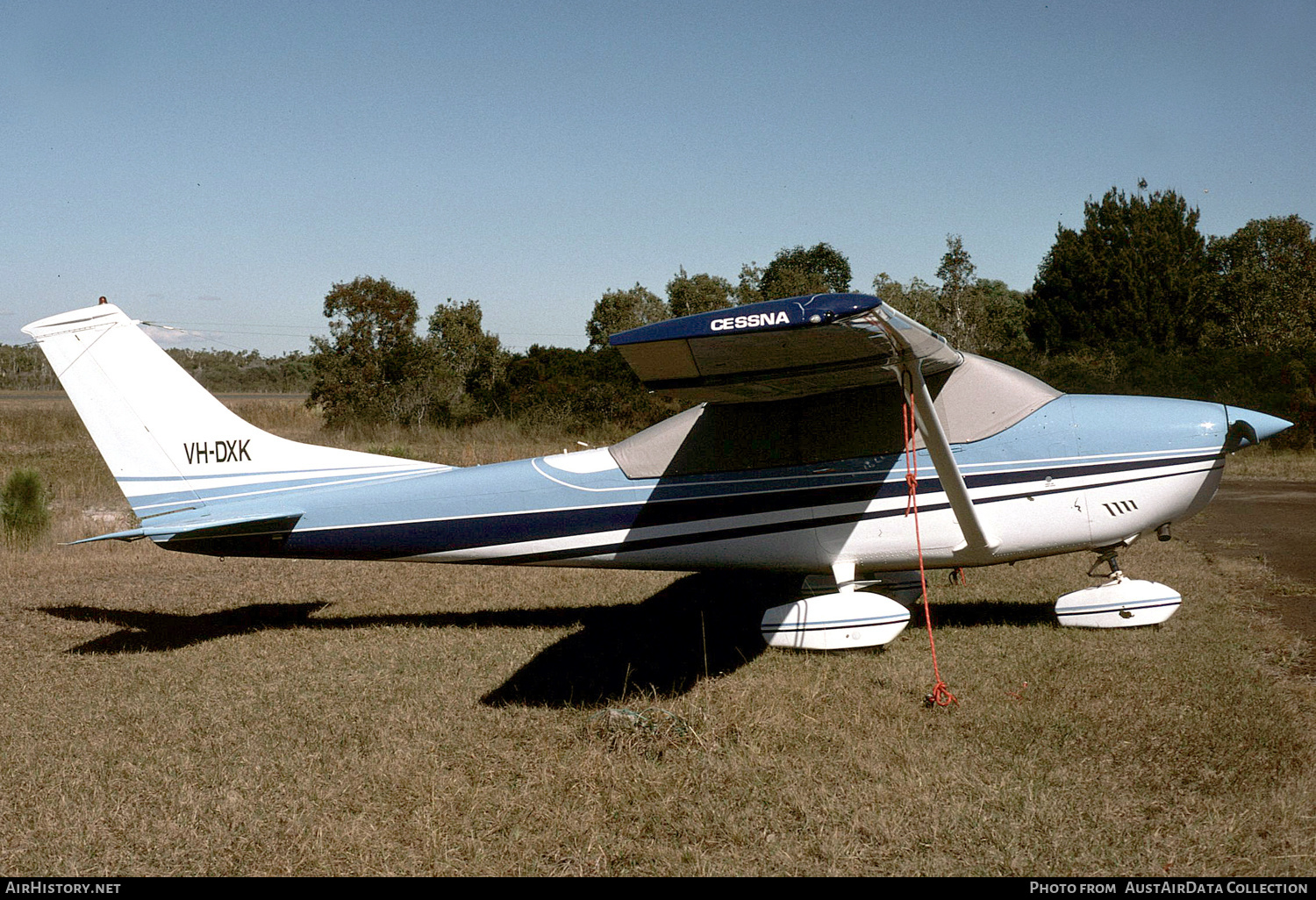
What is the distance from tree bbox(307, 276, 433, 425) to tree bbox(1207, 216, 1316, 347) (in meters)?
28.9

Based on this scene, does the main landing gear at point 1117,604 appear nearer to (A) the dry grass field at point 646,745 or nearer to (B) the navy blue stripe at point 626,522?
(A) the dry grass field at point 646,745

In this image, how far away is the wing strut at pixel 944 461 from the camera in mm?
5598

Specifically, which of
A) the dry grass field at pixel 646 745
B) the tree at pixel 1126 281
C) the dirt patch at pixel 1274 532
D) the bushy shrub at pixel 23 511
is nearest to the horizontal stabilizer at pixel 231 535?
the dry grass field at pixel 646 745

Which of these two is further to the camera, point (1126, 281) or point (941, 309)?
point (1126, 281)

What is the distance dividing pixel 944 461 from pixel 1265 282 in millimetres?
40666

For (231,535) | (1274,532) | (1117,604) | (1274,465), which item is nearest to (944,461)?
(1117,604)

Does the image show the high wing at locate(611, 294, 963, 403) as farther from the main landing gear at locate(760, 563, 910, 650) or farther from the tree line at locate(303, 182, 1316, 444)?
the tree line at locate(303, 182, 1316, 444)

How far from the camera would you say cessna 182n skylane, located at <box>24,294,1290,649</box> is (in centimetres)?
642

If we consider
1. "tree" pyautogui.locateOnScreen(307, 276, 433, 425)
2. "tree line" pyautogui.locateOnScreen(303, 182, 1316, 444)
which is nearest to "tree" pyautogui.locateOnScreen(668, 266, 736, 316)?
"tree line" pyautogui.locateOnScreen(303, 182, 1316, 444)

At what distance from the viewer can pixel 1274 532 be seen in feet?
39.2

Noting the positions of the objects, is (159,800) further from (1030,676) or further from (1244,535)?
(1244,535)

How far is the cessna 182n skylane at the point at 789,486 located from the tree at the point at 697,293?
3382cm

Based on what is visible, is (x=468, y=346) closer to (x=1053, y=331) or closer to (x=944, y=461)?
(x=1053, y=331)

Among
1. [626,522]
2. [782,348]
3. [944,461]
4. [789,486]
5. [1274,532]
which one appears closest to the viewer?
[782,348]
